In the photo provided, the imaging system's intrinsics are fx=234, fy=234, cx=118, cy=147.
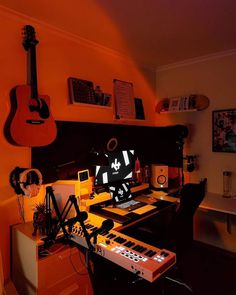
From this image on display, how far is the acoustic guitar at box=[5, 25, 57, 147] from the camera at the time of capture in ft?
6.11

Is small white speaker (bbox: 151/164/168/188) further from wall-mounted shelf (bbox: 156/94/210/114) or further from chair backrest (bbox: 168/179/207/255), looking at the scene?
chair backrest (bbox: 168/179/207/255)

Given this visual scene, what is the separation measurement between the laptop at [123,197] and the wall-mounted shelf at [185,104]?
4.03ft

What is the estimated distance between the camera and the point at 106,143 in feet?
8.93

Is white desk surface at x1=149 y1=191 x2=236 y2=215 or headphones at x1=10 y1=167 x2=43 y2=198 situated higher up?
headphones at x1=10 y1=167 x2=43 y2=198

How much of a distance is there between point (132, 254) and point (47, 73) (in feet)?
5.62

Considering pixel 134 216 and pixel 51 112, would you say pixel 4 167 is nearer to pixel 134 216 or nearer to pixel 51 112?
pixel 51 112

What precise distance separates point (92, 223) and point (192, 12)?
1.94m

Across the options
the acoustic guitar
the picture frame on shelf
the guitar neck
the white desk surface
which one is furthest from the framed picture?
the guitar neck

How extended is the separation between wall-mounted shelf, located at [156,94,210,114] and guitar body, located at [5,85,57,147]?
1.85 m

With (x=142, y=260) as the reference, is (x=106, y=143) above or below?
above

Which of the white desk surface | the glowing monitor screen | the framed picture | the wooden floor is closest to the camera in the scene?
the wooden floor

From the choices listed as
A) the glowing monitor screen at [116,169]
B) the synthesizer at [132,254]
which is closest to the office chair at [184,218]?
the synthesizer at [132,254]

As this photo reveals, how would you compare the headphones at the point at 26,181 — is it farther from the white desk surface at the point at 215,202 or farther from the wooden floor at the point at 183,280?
the white desk surface at the point at 215,202

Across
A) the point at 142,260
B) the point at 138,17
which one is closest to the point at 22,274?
the point at 142,260
